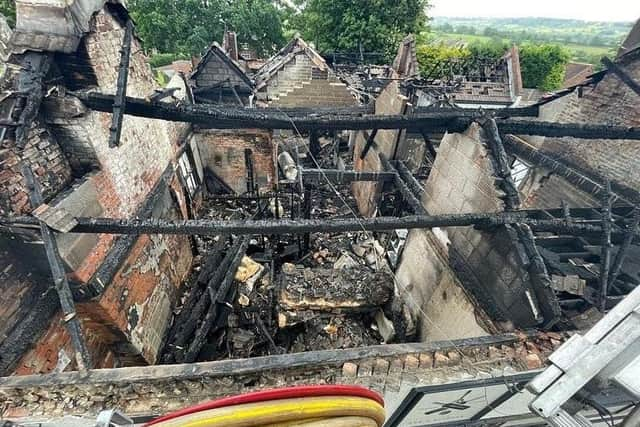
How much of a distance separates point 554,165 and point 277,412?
7996 millimetres

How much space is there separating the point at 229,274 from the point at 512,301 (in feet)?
16.3

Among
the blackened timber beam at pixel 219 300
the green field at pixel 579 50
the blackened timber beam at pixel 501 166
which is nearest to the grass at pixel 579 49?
the green field at pixel 579 50

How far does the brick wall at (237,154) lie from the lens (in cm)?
952

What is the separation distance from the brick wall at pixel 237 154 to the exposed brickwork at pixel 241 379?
787 centimetres

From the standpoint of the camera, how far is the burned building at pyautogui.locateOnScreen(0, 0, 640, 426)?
2.80 metres

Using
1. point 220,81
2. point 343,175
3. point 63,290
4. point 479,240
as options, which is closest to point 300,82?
point 220,81

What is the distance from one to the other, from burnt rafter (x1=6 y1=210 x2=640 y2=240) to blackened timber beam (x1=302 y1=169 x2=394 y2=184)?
357 centimetres

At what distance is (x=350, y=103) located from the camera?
12.7m

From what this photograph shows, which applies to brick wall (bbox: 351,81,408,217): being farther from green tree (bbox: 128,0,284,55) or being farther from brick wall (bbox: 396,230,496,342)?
green tree (bbox: 128,0,284,55)

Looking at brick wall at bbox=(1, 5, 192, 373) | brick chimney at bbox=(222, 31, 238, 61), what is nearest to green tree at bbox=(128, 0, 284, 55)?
brick chimney at bbox=(222, 31, 238, 61)

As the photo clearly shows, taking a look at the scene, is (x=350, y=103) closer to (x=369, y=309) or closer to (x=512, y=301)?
(x=369, y=309)

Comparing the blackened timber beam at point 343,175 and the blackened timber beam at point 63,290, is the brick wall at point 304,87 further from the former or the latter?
the blackened timber beam at point 63,290

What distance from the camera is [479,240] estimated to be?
409 centimetres

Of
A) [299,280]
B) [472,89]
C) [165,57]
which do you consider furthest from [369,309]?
[165,57]
